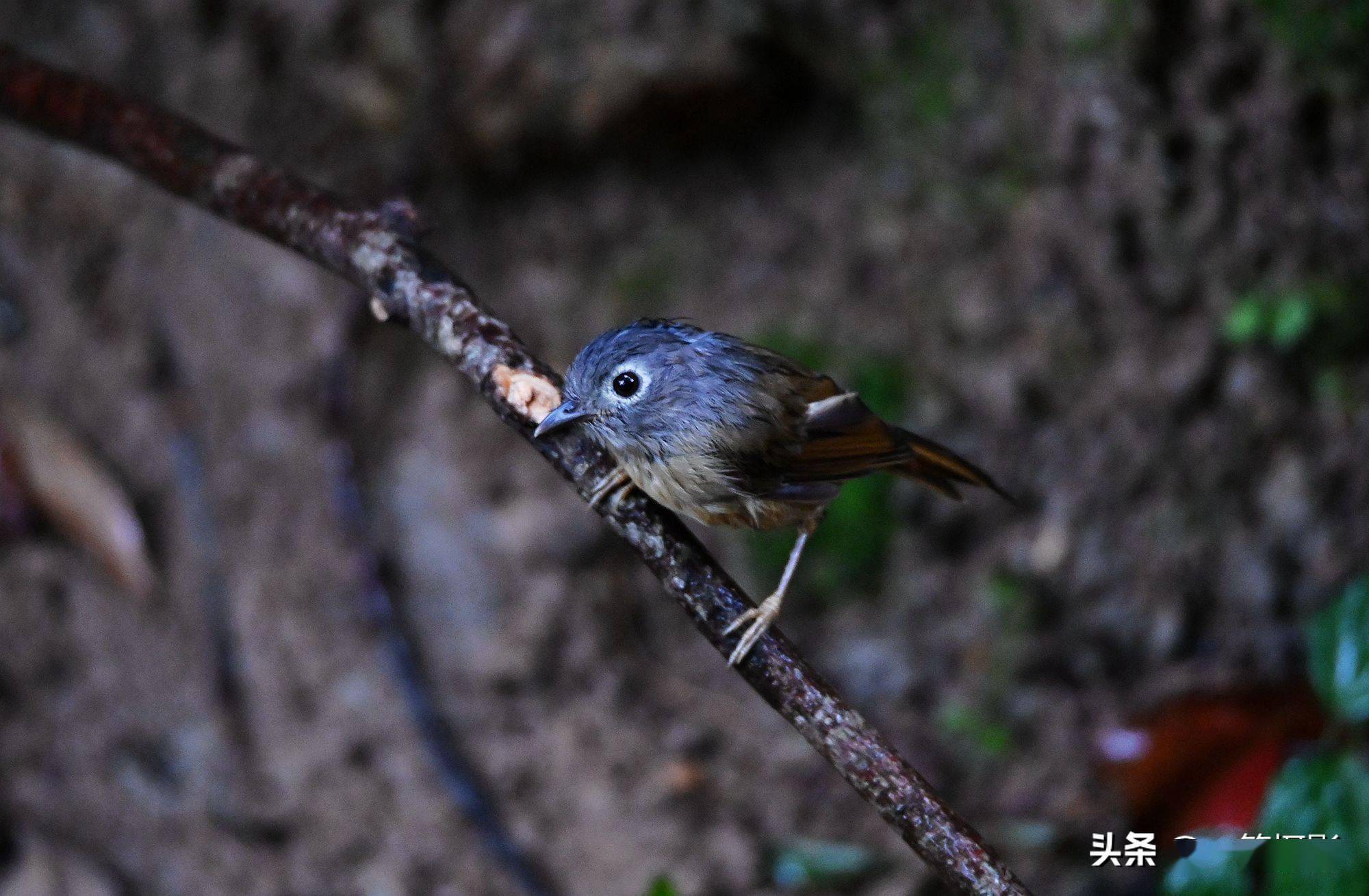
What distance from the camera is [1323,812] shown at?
2.34 m

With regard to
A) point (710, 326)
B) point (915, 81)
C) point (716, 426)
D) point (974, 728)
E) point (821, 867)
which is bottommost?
point (821, 867)

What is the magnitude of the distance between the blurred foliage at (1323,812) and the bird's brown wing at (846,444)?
82cm

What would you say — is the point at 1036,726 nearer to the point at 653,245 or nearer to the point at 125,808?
the point at 653,245

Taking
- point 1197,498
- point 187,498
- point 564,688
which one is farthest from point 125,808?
point 1197,498

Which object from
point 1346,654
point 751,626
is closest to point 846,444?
point 751,626

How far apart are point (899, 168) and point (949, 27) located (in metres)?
0.46

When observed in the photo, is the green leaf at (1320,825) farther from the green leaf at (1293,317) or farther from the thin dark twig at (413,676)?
the thin dark twig at (413,676)

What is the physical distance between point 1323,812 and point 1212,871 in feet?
0.95

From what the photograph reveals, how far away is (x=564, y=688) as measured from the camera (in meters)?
3.71

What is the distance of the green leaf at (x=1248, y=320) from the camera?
133 inches

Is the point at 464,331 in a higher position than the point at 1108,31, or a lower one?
lower

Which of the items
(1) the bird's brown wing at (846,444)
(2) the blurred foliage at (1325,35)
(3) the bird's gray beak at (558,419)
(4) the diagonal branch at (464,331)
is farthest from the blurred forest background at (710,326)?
(3) the bird's gray beak at (558,419)

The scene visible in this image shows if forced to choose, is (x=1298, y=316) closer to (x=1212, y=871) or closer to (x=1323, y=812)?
(x=1323, y=812)

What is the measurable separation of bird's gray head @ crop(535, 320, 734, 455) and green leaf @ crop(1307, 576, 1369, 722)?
1.45 meters
